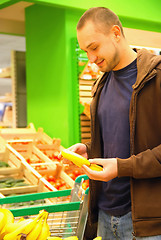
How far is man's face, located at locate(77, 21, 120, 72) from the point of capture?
1923mm

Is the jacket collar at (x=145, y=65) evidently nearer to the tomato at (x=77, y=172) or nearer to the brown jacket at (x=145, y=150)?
the brown jacket at (x=145, y=150)

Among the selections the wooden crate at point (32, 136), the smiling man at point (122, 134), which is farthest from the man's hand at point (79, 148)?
the wooden crate at point (32, 136)

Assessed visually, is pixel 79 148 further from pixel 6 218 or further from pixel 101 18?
pixel 101 18

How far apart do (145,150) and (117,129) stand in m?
0.19

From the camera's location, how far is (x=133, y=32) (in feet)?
20.3

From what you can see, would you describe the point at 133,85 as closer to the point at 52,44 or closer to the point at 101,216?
the point at 101,216

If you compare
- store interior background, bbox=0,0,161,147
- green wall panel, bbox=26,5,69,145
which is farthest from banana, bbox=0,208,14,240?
green wall panel, bbox=26,5,69,145

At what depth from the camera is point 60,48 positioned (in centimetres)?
631

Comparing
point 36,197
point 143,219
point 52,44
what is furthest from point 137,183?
point 52,44

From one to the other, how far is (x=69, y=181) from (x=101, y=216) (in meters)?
3.17

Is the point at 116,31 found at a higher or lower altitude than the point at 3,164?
higher

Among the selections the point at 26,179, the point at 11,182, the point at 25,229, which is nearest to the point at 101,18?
the point at 25,229

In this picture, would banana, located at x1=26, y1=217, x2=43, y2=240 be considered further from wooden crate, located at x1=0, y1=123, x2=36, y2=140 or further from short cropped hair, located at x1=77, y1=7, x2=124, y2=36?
wooden crate, located at x1=0, y1=123, x2=36, y2=140

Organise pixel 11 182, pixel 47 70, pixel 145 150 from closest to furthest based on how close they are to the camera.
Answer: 1. pixel 145 150
2. pixel 11 182
3. pixel 47 70
